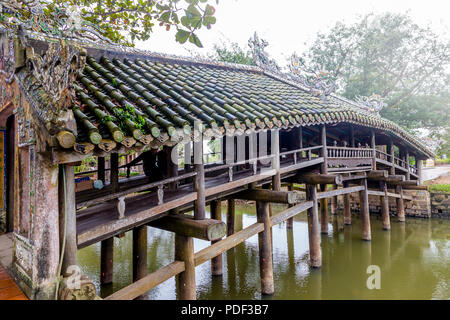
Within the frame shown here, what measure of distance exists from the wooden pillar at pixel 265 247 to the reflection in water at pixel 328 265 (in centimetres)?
48

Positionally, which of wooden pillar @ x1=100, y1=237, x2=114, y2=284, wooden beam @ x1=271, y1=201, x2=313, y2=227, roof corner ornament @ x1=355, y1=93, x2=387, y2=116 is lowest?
wooden pillar @ x1=100, y1=237, x2=114, y2=284

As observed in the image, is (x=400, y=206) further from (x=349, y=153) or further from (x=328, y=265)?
(x=328, y=265)

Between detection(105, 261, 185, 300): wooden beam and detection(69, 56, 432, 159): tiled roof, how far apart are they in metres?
1.81

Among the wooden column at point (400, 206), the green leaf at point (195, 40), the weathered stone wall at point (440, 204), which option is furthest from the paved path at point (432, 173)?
the green leaf at point (195, 40)

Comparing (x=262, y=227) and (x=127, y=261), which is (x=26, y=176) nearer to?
(x=262, y=227)

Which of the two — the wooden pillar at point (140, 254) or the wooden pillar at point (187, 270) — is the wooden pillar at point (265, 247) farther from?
the wooden pillar at point (140, 254)

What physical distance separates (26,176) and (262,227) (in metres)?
4.03

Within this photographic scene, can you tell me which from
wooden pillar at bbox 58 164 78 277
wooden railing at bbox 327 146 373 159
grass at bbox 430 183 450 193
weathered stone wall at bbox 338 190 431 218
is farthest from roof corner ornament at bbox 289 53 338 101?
grass at bbox 430 183 450 193

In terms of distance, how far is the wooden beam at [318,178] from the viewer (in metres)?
6.45

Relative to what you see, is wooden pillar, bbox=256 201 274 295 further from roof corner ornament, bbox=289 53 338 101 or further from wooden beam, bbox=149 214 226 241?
roof corner ornament, bbox=289 53 338 101

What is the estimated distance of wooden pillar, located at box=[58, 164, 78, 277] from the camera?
2.56 metres

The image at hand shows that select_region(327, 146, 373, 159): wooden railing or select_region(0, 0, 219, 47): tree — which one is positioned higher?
select_region(0, 0, 219, 47): tree

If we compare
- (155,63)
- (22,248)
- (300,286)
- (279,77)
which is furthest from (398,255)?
(22,248)

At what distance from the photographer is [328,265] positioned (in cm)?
805
